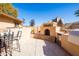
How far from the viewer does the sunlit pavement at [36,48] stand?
11.1 feet

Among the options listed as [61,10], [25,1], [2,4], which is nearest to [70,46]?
[61,10]

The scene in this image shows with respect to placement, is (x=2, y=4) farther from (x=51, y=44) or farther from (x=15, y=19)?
(x=51, y=44)

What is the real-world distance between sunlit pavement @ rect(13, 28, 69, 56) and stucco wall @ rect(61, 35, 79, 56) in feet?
Result: 0.39

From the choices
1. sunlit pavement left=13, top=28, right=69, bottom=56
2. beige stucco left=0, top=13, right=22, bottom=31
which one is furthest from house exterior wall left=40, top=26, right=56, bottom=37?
beige stucco left=0, top=13, right=22, bottom=31

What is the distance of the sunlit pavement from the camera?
337cm

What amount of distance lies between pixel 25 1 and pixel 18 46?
3.53ft

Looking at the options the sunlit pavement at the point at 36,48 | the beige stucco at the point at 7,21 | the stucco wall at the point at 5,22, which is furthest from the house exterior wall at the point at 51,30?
the stucco wall at the point at 5,22

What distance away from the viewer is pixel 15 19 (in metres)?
3.72

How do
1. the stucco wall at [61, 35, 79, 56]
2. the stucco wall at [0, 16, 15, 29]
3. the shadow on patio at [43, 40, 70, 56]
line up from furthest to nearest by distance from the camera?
the stucco wall at [0, 16, 15, 29]
the shadow on patio at [43, 40, 70, 56]
the stucco wall at [61, 35, 79, 56]

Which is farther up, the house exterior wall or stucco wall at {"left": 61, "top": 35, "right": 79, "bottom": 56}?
the house exterior wall

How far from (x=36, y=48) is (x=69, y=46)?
0.78m

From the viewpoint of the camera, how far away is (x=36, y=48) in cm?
344

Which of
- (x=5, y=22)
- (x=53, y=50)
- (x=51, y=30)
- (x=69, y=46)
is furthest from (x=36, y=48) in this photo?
(x=5, y=22)

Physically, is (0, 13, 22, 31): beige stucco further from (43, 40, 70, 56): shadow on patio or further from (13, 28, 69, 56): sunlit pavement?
(43, 40, 70, 56): shadow on patio
